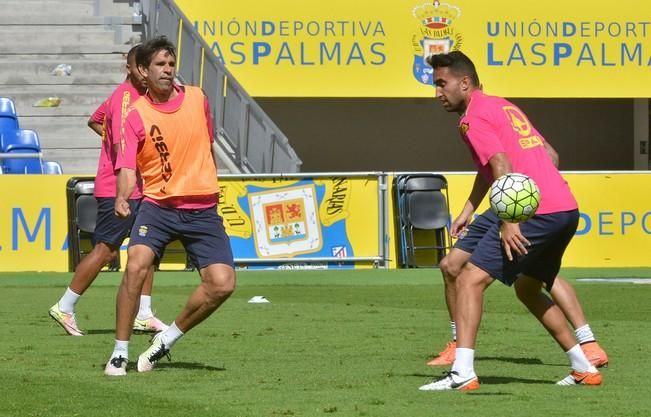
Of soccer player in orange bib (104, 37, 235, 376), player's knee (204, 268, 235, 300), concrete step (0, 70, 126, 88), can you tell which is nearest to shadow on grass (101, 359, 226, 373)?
soccer player in orange bib (104, 37, 235, 376)

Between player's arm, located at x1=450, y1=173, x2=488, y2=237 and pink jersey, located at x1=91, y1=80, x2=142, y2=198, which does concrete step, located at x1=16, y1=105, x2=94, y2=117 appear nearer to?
pink jersey, located at x1=91, y1=80, x2=142, y2=198

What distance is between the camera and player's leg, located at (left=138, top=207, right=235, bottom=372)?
346 inches

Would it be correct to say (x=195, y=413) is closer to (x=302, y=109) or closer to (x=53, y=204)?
(x=53, y=204)

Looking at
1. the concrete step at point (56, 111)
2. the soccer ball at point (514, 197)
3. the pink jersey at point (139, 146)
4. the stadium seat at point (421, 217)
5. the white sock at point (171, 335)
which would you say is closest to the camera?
the soccer ball at point (514, 197)

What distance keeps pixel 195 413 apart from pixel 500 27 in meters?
21.9

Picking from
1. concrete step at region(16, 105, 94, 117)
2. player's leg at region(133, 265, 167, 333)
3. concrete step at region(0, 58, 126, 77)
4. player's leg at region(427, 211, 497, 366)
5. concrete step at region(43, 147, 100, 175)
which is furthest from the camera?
concrete step at region(0, 58, 126, 77)

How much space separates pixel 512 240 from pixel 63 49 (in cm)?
1964

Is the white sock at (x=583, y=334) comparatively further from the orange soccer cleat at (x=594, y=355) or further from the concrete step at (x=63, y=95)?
the concrete step at (x=63, y=95)

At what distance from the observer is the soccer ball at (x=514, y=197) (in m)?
7.66

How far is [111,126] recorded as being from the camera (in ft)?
36.3

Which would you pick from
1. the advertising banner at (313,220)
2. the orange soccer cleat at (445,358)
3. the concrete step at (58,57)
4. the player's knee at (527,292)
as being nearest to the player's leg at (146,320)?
the orange soccer cleat at (445,358)

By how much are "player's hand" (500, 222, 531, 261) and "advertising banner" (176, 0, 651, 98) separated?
19816 mm

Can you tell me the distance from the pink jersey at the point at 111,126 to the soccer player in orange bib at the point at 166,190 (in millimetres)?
1917

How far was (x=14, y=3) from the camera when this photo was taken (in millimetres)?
27516
